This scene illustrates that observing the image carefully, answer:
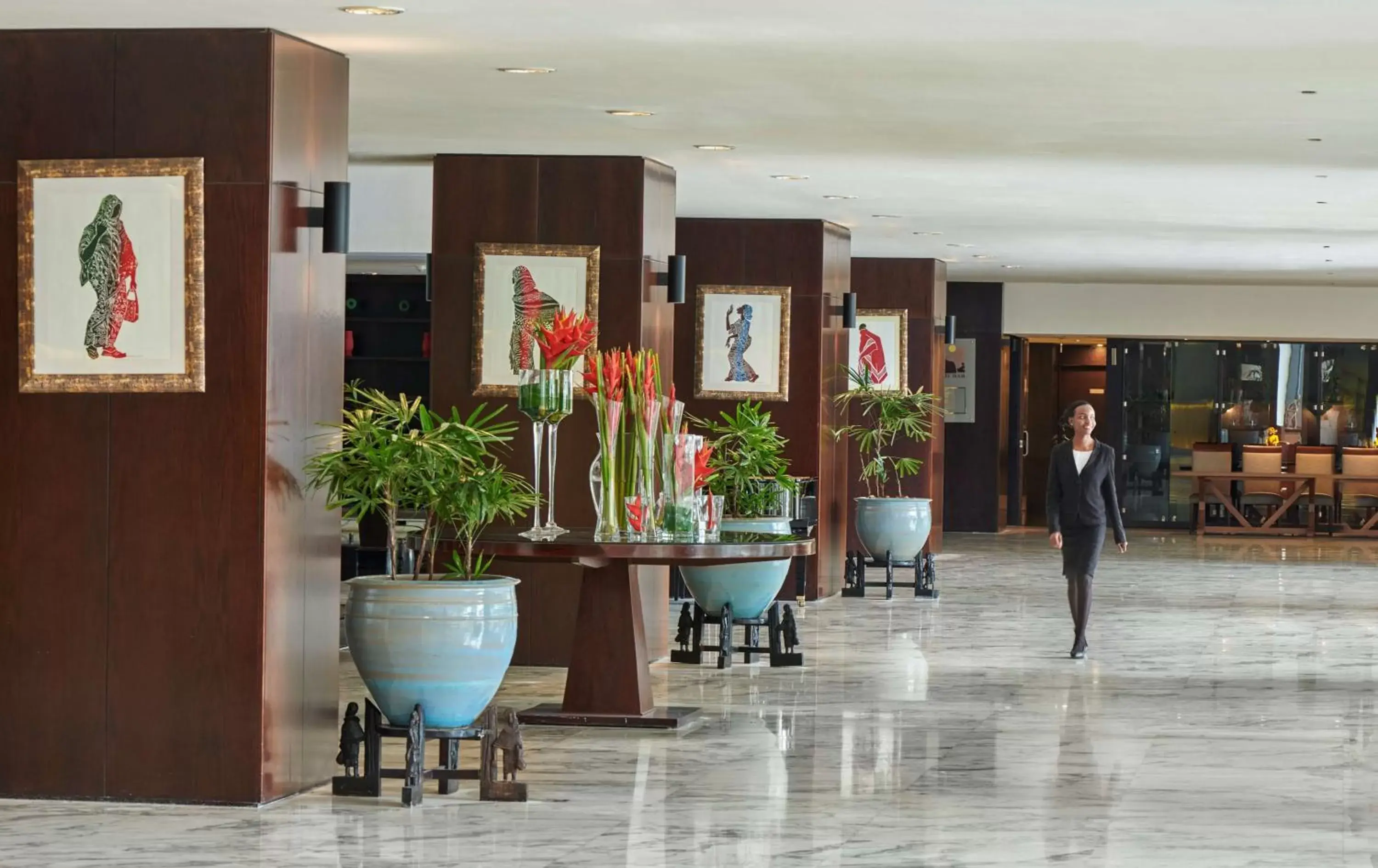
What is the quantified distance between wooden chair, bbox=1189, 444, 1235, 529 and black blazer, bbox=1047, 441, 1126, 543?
13.5 m

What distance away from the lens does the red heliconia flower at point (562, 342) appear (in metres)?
7.64

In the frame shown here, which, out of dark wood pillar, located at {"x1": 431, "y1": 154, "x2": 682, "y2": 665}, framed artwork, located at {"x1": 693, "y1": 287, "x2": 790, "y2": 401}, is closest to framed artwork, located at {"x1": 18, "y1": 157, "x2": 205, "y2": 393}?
dark wood pillar, located at {"x1": 431, "y1": 154, "x2": 682, "y2": 665}

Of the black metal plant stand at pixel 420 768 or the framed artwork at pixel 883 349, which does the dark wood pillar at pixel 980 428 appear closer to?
the framed artwork at pixel 883 349

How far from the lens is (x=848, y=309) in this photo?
14695 millimetres

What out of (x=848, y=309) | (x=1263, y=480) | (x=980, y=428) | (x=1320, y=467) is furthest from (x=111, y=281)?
(x=1320, y=467)

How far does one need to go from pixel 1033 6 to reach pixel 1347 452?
60.0 feet

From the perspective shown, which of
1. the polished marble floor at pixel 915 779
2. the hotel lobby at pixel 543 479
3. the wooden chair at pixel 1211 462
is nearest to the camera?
the polished marble floor at pixel 915 779

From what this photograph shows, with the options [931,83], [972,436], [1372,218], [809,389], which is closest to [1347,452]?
[972,436]

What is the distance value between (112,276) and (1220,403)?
64.5 feet

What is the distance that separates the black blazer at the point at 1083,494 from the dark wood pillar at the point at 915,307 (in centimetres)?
671

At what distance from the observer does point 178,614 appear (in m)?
6.49

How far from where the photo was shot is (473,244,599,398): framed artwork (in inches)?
402

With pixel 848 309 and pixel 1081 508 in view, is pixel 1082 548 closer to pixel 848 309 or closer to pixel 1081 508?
pixel 1081 508

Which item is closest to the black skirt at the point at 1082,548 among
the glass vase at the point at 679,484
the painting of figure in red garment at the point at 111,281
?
the glass vase at the point at 679,484
